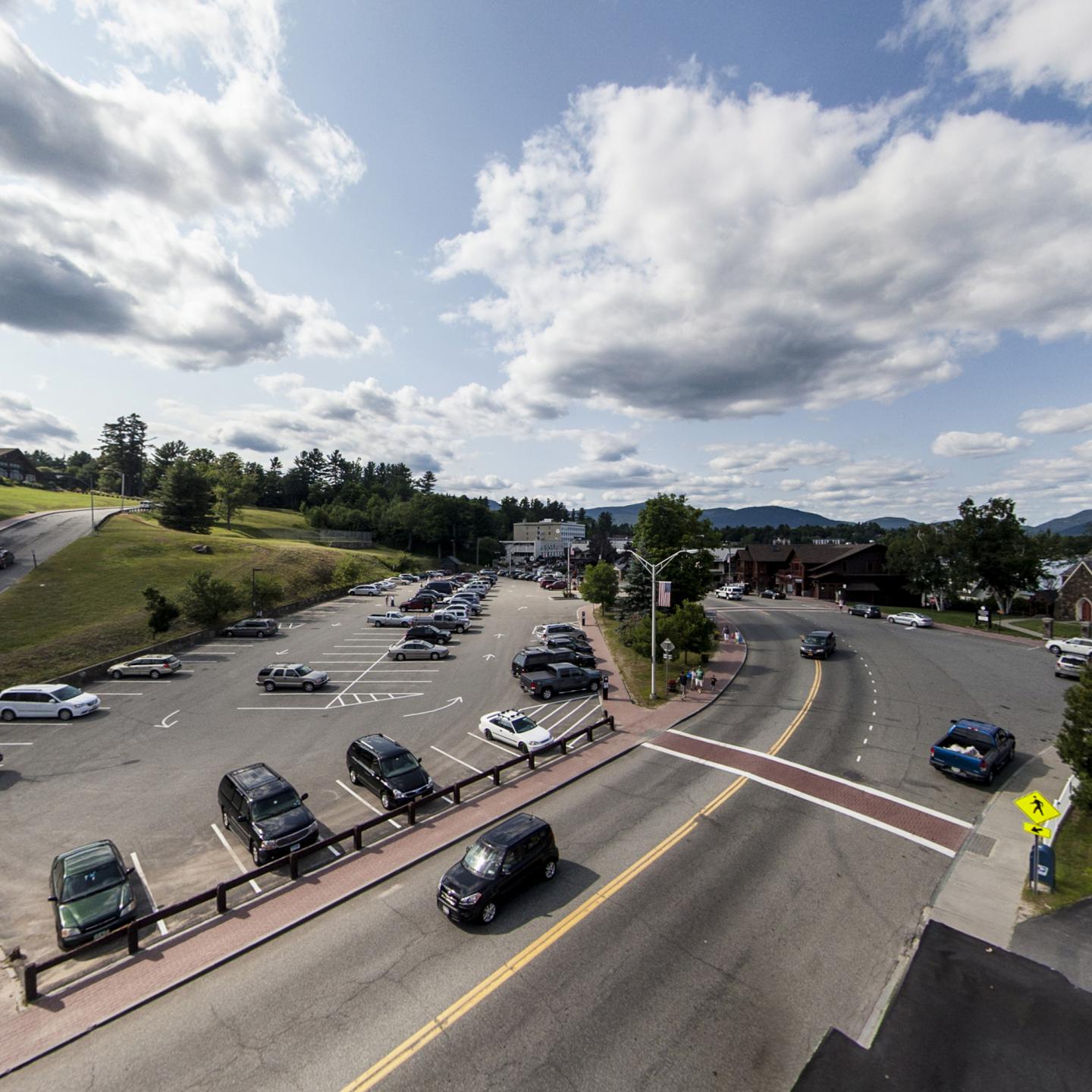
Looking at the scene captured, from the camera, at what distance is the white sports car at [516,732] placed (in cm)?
2264

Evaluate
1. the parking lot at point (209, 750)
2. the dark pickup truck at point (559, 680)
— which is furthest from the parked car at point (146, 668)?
the dark pickup truck at point (559, 680)

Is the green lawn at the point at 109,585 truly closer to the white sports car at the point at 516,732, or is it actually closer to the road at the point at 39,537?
the road at the point at 39,537

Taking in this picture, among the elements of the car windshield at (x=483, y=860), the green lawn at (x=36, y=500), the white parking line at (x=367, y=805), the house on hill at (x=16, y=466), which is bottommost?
the white parking line at (x=367, y=805)

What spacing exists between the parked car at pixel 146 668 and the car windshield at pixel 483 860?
1266 inches

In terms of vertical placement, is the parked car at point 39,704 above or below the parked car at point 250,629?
below

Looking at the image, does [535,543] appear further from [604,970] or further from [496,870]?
[604,970]

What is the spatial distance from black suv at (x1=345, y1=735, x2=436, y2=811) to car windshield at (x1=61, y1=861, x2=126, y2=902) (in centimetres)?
717

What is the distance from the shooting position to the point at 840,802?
17875mm

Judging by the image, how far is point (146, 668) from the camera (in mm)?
35188

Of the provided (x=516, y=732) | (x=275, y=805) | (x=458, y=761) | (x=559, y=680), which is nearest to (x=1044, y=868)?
(x=516, y=732)

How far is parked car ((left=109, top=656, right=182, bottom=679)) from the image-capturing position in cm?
3519

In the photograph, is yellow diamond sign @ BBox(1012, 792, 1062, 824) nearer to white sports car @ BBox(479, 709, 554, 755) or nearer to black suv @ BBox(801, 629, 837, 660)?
white sports car @ BBox(479, 709, 554, 755)

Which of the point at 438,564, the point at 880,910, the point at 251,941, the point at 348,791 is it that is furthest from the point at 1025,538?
the point at 438,564

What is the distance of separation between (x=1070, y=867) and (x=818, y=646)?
25418mm
